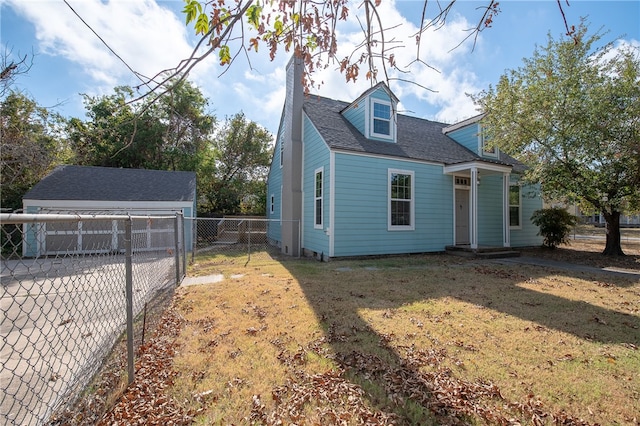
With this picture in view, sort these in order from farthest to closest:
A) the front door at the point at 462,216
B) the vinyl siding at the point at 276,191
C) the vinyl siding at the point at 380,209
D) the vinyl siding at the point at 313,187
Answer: the vinyl siding at the point at 276,191 → the front door at the point at 462,216 → the vinyl siding at the point at 313,187 → the vinyl siding at the point at 380,209

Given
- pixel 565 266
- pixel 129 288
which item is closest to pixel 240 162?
pixel 565 266

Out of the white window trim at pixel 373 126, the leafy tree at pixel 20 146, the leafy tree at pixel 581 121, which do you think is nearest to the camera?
the leafy tree at pixel 581 121

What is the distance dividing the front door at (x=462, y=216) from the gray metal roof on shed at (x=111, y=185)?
39.0ft

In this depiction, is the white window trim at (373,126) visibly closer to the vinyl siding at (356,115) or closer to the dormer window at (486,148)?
the vinyl siding at (356,115)

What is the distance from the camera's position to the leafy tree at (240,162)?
895 inches

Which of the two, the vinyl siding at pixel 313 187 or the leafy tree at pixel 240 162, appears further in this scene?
the leafy tree at pixel 240 162

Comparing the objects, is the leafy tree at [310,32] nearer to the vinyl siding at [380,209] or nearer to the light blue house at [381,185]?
the light blue house at [381,185]

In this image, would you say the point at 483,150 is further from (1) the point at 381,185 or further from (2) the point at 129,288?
(2) the point at 129,288

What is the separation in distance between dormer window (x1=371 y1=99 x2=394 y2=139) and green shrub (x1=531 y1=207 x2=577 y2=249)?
7.74 metres

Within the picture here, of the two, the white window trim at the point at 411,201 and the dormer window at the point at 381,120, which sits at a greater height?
the dormer window at the point at 381,120

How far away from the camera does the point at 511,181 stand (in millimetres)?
13523

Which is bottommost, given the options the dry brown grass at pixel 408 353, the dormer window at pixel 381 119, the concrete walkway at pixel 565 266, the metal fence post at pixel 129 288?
the dry brown grass at pixel 408 353

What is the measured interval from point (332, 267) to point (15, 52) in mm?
10682

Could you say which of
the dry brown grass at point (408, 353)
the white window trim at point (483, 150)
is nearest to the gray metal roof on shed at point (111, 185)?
the dry brown grass at point (408, 353)
